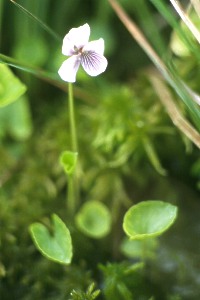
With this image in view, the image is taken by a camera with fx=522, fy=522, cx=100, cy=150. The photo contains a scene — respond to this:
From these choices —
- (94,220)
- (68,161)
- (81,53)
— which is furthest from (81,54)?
(94,220)

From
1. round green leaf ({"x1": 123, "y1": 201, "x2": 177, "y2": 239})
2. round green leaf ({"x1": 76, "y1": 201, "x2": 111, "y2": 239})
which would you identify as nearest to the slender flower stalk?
round green leaf ({"x1": 123, "y1": 201, "x2": 177, "y2": 239})

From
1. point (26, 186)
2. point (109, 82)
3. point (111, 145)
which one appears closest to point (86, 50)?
point (111, 145)

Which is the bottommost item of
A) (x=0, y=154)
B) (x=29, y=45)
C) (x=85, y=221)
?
(x=85, y=221)

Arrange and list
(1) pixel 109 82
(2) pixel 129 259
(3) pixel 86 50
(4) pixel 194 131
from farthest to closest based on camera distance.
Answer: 1. (1) pixel 109 82
2. (2) pixel 129 259
3. (4) pixel 194 131
4. (3) pixel 86 50

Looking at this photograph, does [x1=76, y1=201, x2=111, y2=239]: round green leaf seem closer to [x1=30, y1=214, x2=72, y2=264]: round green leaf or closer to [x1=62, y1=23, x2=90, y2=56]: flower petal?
[x1=30, y1=214, x2=72, y2=264]: round green leaf

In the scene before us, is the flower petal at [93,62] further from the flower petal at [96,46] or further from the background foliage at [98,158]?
the background foliage at [98,158]

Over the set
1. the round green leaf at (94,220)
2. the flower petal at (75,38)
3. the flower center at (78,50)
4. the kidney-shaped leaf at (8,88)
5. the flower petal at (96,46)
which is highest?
the kidney-shaped leaf at (8,88)

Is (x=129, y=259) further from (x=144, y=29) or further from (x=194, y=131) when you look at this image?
(x=144, y=29)

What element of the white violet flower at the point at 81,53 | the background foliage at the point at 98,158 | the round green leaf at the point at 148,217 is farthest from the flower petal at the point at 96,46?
the round green leaf at the point at 148,217
